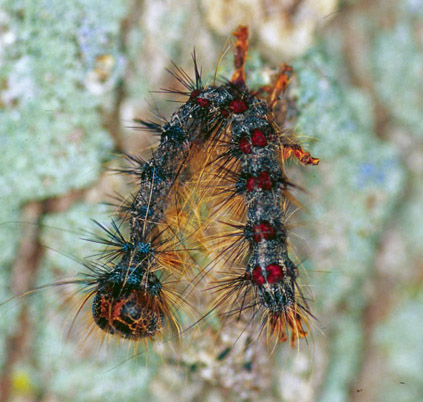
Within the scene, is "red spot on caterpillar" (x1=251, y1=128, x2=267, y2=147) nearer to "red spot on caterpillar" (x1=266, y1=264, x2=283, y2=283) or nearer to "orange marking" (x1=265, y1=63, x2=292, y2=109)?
"orange marking" (x1=265, y1=63, x2=292, y2=109)

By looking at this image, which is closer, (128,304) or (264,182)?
(128,304)

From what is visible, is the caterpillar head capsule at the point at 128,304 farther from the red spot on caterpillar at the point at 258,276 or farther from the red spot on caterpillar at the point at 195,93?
the red spot on caterpillar at the point at 195,93

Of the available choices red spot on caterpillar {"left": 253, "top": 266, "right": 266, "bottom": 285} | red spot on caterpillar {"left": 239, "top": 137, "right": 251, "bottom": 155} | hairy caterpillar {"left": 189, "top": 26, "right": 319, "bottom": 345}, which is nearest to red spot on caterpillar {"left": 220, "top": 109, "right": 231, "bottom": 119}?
hairy caterpillar {"left": 189, "top": 26, "right": 319, "bottom": 345}

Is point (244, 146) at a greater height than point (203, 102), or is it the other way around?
point (203, 102)

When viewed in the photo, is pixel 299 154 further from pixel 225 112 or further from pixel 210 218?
pixel 210 218

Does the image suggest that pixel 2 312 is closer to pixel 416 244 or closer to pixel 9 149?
pixel 9 149

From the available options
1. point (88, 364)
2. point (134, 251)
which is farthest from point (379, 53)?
point (88, 364)

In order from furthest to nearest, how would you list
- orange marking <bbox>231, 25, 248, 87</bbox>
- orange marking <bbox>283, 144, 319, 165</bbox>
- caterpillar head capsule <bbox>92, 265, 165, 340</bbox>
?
1. orange marking <bbox>231, 25, 248, 87</bbox>
2. orange marking <bbox>283, 144, 319, 165</bbox>
3. caterpillar head capsule <bbox>92, 265, 165, 340</bbox>

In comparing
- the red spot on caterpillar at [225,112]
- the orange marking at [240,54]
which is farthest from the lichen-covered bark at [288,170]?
A: the red spot on caterpillar at [225,112]

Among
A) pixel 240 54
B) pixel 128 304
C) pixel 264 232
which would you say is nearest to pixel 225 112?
pixel 240 54
